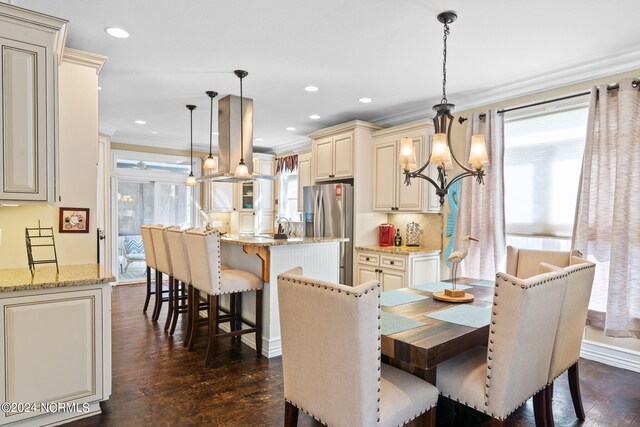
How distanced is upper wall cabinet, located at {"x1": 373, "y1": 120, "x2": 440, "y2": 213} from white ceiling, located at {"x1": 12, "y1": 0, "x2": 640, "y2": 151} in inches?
13.9

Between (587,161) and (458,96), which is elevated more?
(458,96)

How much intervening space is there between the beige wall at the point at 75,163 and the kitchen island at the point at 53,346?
485 millimetres

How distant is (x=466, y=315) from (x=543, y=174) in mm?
2457

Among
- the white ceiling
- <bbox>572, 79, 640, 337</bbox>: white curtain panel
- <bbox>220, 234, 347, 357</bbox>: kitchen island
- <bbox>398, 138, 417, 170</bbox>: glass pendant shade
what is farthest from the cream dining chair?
<bbox>220, 234, 347, 357</bbox>: kitchen island

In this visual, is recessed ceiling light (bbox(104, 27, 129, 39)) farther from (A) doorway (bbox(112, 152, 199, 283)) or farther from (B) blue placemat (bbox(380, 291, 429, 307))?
(A) doorway (bbox(112, 152, 199, 283))

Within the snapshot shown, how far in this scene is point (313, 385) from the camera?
156 centimetres

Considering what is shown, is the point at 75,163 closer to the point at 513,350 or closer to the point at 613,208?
the point at 513,350

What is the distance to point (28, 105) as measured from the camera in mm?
2225

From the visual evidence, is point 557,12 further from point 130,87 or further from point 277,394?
point 130,87

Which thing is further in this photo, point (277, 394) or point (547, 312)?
point (277, 394)

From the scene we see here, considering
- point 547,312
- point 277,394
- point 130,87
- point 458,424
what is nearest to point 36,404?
point 277,394

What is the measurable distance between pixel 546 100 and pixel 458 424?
124 inches

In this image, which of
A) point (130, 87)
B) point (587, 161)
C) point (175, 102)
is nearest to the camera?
point (587, 161)

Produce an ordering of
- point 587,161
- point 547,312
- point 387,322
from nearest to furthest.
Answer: point 547,312, point 387,322, point 587,161
